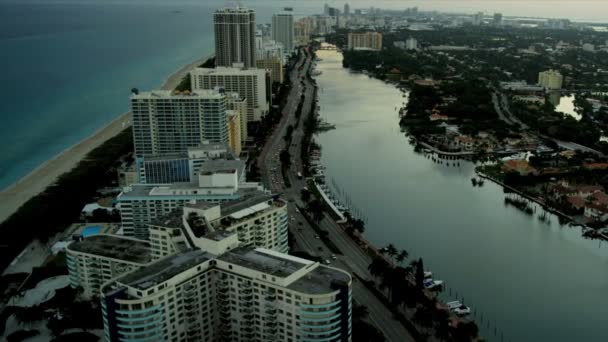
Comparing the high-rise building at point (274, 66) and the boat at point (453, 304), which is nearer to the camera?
the boat at point (453, 304)

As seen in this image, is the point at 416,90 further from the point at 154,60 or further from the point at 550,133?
the point at 154,60

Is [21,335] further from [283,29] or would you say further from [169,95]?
[283,29]

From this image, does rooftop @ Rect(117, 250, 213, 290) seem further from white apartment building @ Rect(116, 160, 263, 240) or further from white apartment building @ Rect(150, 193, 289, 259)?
white apartment building @ Rect(116, 160, 263, 240)

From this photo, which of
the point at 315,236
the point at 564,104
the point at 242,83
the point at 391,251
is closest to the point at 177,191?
the point at 315,236

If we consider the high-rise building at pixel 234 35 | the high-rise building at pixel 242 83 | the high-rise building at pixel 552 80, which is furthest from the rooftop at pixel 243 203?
the high-rise building at pixel 552 80

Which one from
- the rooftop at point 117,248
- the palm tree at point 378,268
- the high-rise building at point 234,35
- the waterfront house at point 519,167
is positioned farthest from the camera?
the high-rise building at point 234,35

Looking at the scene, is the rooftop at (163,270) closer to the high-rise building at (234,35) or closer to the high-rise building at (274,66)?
the high-rise building at (234,35)
